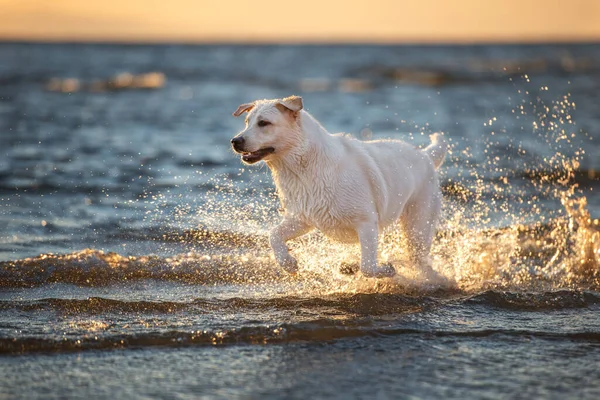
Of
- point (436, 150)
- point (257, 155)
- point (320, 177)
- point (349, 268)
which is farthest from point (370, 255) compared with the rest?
point (436, 150)

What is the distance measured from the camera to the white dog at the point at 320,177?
23.9 feet

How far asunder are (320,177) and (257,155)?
25.2 inches

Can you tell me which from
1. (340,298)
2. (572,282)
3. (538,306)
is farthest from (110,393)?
(572,282)

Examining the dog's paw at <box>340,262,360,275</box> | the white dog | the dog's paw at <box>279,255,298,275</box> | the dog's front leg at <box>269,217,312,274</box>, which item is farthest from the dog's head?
the dog's paw at <box>340,262,360,275</box>

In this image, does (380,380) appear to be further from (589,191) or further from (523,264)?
(589,191)

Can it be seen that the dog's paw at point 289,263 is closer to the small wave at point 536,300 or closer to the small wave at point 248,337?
the small wave at point 248,337

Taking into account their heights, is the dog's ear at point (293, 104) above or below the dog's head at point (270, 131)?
above

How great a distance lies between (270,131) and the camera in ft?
23.8

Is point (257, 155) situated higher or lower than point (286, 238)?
higher

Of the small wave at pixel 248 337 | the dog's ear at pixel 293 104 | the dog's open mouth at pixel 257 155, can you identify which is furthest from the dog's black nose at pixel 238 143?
the small wave at pixel 248 337

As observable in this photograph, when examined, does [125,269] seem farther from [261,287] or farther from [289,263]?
[289,263]

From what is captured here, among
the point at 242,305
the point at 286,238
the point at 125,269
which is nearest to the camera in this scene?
the point at 242,305

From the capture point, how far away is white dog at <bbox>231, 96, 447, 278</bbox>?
729 centimetres

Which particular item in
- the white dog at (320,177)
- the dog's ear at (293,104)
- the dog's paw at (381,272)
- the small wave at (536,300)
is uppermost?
the dog's ear at (293,104)
